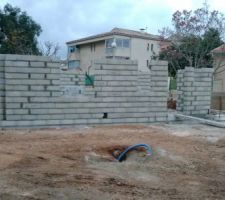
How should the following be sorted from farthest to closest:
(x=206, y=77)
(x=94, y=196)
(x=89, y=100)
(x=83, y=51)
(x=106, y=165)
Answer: (x=83, y=51)
(x=206, y=77)
(x=89, y=100)
(x=106, y=165)
(x=94, y=196)

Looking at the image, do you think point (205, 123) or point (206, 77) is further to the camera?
point (206, 77)

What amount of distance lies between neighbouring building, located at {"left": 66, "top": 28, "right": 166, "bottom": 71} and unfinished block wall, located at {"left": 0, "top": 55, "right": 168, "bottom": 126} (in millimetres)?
27577

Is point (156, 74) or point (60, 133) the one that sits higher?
point (156, 74)

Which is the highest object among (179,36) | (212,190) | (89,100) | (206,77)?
(179,36)

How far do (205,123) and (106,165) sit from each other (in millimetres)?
5469

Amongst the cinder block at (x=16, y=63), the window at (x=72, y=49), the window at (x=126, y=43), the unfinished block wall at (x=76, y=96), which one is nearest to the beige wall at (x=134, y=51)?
the window at (x=126, y=43)

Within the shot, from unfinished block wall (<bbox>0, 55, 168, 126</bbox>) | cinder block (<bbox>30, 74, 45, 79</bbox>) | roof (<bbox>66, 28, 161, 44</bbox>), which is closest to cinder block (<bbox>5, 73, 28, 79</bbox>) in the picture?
unfinished block wall (<bbox>0, 55, 168, 126</bbox>)

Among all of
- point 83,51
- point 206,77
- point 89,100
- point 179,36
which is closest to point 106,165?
point 89,100

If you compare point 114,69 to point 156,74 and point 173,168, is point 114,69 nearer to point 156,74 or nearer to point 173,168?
point 156,74

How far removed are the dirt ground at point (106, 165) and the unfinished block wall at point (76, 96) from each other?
0.58 metres

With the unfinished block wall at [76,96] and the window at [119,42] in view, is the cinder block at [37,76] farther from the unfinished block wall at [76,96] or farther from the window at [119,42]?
the window at [119,42]

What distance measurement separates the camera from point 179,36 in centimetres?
2061

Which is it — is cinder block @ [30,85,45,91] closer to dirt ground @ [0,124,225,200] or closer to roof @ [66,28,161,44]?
dirt ground @ [0,124,225,200]

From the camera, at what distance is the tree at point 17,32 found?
31000mm
